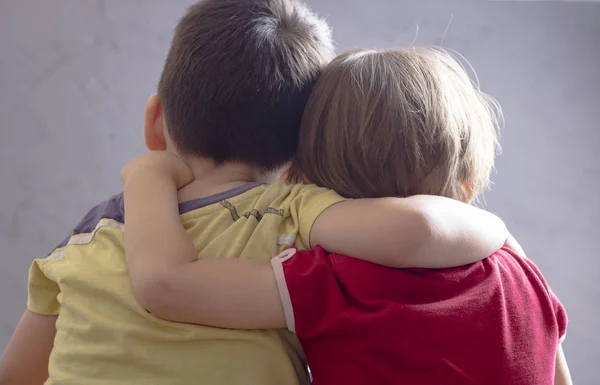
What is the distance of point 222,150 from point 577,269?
1222 mm

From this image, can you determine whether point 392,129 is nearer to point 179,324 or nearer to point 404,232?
point 404,232

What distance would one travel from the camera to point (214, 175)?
772 mm

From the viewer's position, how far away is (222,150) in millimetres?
764

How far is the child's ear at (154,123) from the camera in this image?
819 mm

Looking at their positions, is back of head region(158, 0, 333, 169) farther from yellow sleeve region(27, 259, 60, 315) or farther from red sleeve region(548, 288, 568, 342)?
red sleeve region(548, 288, 568, 342)

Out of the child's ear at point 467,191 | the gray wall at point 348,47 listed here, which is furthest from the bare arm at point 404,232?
the gray wall at point 348,47

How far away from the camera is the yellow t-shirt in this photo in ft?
2.13

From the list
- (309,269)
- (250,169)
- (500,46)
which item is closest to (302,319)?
(309,269)

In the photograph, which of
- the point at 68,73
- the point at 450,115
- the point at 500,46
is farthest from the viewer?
the point at 500,46

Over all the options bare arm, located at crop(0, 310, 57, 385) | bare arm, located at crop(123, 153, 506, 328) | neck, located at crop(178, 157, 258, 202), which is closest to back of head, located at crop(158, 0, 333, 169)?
neck, located at crop(178, 157, 258, 202)

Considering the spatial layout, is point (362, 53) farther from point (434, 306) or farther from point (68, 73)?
point (68, 73)

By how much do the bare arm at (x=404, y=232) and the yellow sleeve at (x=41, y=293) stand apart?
345 millimetres

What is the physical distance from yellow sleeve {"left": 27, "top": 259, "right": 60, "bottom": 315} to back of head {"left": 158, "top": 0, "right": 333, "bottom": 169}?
0.23m

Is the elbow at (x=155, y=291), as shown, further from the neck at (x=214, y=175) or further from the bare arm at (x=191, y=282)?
the neck at (x=214, y=175)
